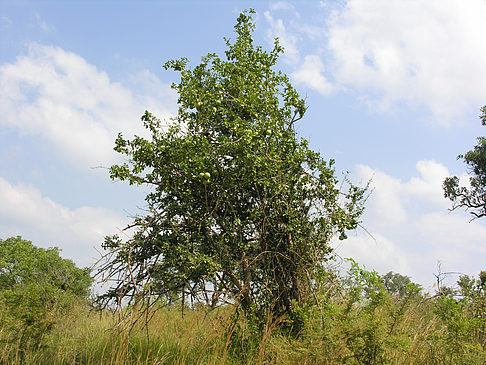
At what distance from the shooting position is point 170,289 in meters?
6.89

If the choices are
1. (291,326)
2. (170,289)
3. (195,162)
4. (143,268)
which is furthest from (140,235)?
(291,326)

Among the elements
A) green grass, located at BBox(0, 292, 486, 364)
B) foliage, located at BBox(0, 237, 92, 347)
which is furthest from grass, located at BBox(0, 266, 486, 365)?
foliage, located at BBox(0, 237, 92, 347)

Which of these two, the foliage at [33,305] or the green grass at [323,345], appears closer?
the green grass at [323,345]

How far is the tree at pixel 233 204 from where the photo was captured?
22.5 ft

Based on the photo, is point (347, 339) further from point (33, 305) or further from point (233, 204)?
point (33, 305)

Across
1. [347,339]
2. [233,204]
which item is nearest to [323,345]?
[347,339]

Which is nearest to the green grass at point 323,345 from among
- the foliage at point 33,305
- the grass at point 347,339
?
the grass at point 347,339

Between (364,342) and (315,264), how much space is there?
2.19 m

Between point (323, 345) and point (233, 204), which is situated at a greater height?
point (233, 204)

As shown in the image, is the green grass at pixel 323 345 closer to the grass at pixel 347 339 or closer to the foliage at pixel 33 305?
the grass at pixel 347 339

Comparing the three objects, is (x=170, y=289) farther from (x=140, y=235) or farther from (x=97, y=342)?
(x=97, y=342)

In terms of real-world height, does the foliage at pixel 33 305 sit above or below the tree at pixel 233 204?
below

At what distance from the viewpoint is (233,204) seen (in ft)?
24.5

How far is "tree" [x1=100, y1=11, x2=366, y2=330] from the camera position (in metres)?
6.86
